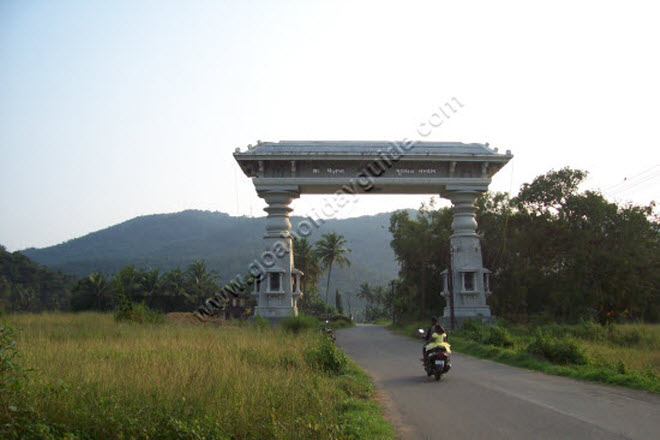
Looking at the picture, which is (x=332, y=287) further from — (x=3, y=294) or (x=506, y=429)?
(x=506, y=429)

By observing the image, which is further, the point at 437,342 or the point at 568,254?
the point at 568,254

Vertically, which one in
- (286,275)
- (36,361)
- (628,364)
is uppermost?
(286,275)

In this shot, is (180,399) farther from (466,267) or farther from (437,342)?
(466,267)

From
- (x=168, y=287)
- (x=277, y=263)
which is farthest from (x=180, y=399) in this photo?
(x=168, y=287)

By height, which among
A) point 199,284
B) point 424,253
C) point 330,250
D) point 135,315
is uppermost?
point 330,250

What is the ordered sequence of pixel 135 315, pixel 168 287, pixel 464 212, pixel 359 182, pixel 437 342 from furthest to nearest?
pixel 168 287 < pixel 464 212 < pixel 359 182 < pixel 135 315 < pixel 437 342

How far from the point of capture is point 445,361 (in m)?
10.2

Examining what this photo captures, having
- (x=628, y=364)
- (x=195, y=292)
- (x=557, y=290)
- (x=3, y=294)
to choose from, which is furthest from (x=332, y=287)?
(x=628, y=364)

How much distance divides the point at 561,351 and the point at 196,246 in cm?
13841

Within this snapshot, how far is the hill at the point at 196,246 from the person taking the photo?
114750mm

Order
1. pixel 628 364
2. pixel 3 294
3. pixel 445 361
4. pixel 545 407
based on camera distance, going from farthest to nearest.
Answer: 1. pixel 3 294
2. pixel 628 364
3. pixel 445 361
4. pixel 545 407

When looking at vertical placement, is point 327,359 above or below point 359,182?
below

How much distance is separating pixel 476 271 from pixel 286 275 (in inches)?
329

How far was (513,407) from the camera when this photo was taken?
7.20 meters
